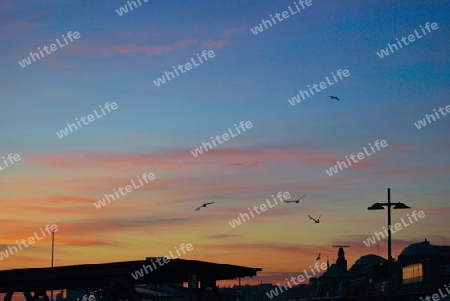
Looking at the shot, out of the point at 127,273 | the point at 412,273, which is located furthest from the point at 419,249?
the point at 127,273

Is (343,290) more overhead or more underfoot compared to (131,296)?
more overhead

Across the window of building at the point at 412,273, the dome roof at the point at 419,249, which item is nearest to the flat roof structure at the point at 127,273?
the window of building at the point at 412,273

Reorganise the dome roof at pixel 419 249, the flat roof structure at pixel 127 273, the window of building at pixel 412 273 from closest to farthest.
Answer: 1. the flat roof structure at pixel 127 273
2. the window of building at pixel 412 273
3. the dome roof at pixel 419 249

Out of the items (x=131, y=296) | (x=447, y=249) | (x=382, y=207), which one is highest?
(x=447, y=249)

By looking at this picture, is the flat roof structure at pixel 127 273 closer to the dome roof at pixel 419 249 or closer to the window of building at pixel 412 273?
the window of building at pixel 412 273

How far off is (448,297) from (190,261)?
7513cm

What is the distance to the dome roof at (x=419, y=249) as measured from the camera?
145m

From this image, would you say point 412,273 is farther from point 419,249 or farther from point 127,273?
point 127,273

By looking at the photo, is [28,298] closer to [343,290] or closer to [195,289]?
[195,289]

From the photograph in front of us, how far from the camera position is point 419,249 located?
147 m

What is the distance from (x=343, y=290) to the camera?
625 feet

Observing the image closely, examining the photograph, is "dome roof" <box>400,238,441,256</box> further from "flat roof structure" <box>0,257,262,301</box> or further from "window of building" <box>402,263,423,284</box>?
"flat roof structure" <box>0,257,262,301</box>

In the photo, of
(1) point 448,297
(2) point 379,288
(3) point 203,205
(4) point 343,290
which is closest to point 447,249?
(2) point 379,288

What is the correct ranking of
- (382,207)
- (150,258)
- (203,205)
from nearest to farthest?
(150,258) < (382,207) < (203,205)
